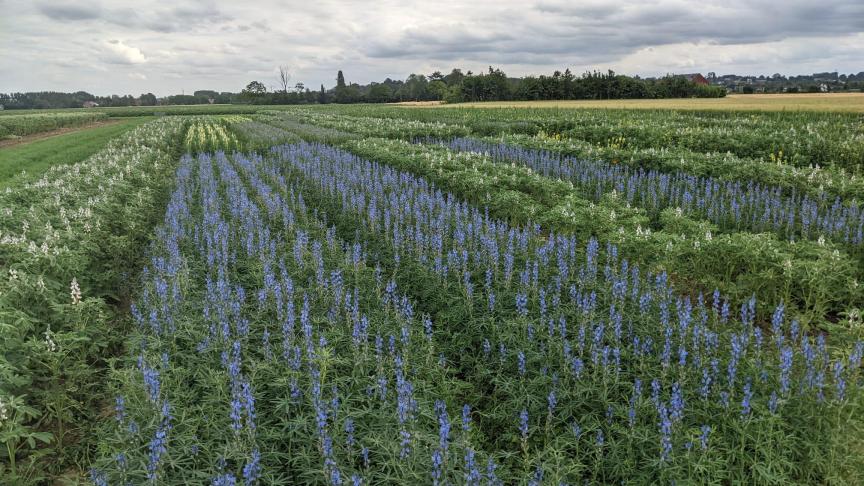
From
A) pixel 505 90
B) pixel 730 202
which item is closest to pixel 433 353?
pixel 730 202

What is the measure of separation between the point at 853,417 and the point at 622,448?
1947 mm

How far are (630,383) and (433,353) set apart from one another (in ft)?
6.77

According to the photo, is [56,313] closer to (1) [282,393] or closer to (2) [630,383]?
(1) [282,393]

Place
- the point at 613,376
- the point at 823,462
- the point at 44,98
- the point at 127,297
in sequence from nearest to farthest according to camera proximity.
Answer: the point at 823,462 → the point at 613,376 → the point at 127,297 → the point at 44,98

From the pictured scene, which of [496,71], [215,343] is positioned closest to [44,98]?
[496,71]

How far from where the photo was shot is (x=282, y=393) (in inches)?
178

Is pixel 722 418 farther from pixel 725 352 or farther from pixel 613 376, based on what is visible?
pixel 725 352

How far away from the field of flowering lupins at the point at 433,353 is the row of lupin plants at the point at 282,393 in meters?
0.03

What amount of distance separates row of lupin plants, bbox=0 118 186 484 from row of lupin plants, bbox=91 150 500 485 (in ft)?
1.86

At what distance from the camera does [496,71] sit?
9638 centimetres

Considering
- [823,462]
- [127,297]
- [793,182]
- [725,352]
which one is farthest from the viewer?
[793,182]

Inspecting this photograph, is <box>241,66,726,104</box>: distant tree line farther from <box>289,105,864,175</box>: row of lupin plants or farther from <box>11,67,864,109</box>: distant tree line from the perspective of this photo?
<box>289,105,864,175</box>: row of lupin plants

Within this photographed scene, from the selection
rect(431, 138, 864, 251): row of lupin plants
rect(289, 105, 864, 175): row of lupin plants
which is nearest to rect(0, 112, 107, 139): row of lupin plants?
rect(289, 105, 864, 175): row of lupin plants

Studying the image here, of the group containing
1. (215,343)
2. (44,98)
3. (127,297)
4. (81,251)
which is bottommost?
(127,297)
